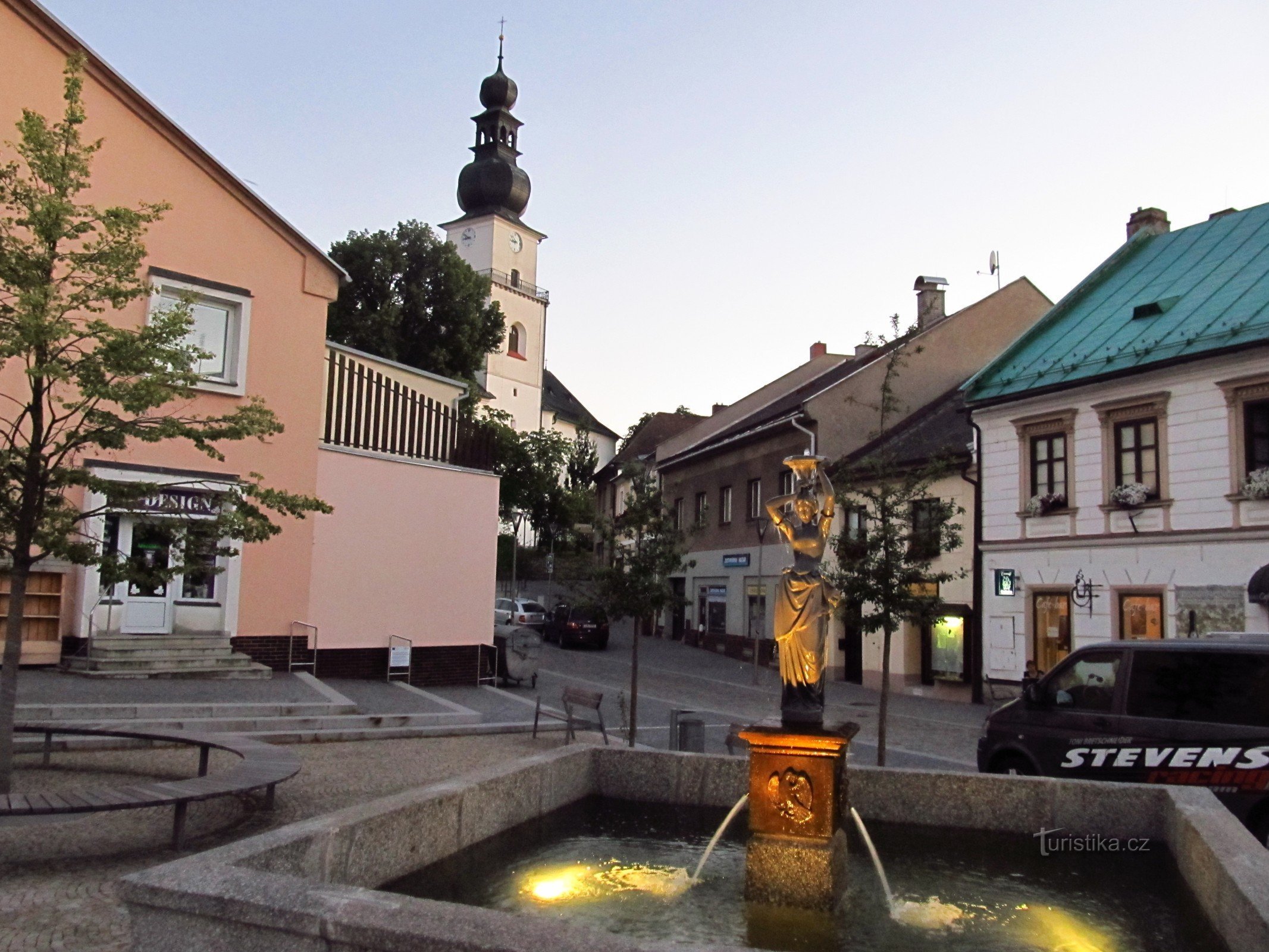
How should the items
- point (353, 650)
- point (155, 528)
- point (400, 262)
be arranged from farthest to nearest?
point (400, 262), point (353, 650), point (155, 528)

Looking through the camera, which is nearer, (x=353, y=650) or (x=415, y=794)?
(x=415, y=794)

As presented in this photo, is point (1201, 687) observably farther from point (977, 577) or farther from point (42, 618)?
point (42, 618)

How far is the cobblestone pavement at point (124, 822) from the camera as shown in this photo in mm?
5836

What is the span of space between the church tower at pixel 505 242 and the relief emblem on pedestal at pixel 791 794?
2636 inches

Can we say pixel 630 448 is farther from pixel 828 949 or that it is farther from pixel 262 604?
pixel 828 949

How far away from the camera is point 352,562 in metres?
19.6

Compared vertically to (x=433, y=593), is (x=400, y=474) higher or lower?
higher

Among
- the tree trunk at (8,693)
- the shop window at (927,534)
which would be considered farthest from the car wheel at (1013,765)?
the tree trunk at (8,693)

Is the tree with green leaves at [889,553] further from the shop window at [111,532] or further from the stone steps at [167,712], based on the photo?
the shop window at [111,532]

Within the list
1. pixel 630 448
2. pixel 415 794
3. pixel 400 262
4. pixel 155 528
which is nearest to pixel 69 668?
pixel 155 528

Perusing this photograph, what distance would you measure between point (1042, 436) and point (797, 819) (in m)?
18.2

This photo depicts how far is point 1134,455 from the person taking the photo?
20656 millimetres

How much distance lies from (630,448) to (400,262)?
2191 cm

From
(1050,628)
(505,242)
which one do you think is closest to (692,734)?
(1050,628)
